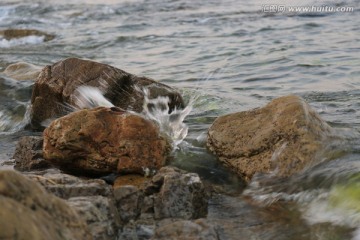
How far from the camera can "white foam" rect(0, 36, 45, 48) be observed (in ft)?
49.4

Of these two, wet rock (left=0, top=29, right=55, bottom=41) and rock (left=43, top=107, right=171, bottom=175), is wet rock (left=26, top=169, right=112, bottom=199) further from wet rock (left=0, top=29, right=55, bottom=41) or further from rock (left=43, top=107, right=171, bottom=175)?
wet rock (left=0, top=29, right=55, bottom=41)

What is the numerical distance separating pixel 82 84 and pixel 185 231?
333 cm

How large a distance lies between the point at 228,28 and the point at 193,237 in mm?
10873

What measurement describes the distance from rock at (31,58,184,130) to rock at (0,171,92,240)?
149 inches

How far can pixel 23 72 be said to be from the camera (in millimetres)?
9586

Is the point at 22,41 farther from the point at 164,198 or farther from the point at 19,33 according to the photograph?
the point at 164,198

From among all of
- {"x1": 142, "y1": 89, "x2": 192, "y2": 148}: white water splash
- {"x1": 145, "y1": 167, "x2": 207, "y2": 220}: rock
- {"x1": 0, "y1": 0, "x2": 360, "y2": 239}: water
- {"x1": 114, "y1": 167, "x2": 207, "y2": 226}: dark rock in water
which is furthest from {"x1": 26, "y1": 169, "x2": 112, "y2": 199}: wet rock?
{"x1": 142, "y1": 89, "x2": 192, "y2": 148}: white water splash

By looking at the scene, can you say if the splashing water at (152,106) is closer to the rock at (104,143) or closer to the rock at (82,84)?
the rock at (82,84)

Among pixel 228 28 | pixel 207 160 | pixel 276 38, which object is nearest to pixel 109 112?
pixel 207 160

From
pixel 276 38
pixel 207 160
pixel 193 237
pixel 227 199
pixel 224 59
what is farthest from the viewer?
pixel 276 38

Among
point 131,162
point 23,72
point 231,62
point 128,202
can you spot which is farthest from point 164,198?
point 231,62

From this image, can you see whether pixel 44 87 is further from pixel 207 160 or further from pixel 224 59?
pixel 224 59

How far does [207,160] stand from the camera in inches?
219

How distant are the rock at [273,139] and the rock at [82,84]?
1325 millimetres
